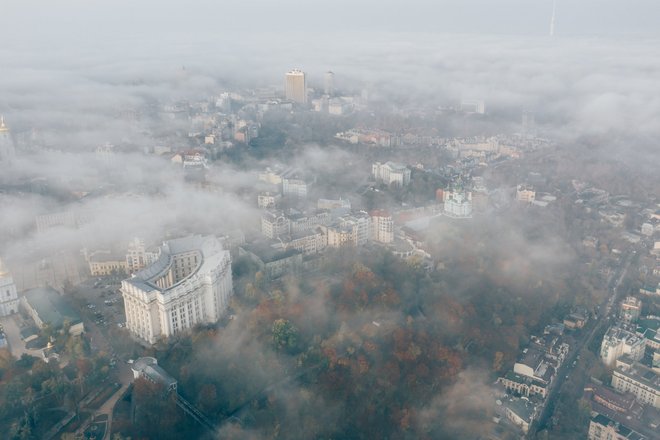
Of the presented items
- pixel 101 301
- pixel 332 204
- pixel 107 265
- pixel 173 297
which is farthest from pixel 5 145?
pixel 173 297

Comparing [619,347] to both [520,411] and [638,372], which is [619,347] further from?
[520,411]

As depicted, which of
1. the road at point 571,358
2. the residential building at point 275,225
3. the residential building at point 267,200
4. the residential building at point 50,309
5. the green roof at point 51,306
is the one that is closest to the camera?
the road at point 571,358

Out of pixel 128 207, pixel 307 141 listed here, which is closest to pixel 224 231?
pixel 128 207

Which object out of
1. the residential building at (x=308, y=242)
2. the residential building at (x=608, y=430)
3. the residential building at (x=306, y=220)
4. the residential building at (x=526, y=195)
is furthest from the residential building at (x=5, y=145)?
the residential building at (x=608, y=430)

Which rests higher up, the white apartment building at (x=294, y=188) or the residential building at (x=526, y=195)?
the white apartment building at (x=294, y=188)

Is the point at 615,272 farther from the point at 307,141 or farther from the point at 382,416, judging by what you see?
the point at 307,141

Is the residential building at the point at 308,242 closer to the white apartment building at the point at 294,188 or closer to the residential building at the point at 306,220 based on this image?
the residential building at the point at 306,220
